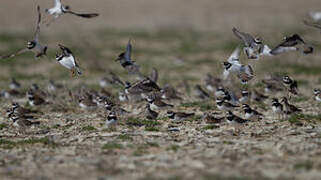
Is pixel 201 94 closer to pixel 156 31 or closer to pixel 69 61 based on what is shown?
pixel 69 61

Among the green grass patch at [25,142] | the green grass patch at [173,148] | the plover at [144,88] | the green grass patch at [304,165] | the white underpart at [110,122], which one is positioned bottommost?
the green grass patch at [25,142]

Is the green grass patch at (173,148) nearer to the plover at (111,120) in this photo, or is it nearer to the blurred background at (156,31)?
the plover at (111,120)

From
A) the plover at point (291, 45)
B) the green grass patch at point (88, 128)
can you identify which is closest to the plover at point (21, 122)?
the green grass patch at point (88, 128)

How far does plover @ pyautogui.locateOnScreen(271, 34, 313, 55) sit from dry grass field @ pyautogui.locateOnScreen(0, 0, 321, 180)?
160 cm

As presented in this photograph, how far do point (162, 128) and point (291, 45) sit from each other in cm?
368

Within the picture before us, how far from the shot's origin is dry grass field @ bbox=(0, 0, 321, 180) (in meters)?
8.66

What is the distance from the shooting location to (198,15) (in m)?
40.0

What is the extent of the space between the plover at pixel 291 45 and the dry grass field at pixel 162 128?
1597 mm

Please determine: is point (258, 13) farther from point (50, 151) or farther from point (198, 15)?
point (50, 151)

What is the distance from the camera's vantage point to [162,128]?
40.3 feet

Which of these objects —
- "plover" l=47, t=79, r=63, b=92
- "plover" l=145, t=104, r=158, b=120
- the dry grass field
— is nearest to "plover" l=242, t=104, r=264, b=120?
the dry grass field

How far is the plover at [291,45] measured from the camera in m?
12.6

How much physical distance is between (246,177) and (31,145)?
15.8 ft

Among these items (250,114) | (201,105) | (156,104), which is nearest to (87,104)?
(156,104)
